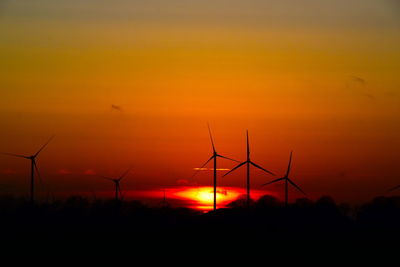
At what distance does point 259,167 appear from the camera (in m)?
196

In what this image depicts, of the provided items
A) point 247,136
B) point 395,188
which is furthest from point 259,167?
point 395,188

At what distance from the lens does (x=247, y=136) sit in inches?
7869

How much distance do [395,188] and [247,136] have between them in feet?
126

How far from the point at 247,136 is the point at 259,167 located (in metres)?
8.22

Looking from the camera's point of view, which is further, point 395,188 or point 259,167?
point 259,167

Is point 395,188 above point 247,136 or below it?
below

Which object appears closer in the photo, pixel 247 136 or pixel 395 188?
pixel 395 188

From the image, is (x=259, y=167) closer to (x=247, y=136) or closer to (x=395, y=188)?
(x=247, y=136)

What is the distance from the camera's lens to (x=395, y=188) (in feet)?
577
